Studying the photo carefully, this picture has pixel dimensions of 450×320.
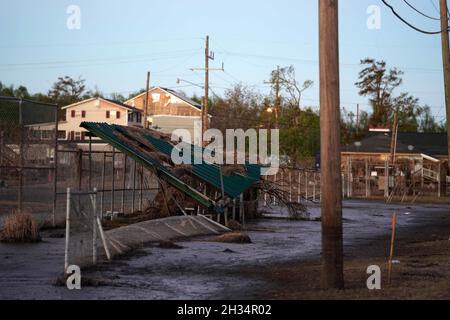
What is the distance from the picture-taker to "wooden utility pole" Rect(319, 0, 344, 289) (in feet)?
34.2

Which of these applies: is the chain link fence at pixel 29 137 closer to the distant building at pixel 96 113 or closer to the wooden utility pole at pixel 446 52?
the wooden utility pole at pixel 446 52

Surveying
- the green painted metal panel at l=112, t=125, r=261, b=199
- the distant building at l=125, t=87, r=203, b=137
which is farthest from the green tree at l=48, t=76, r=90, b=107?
the green painted metal panel at l=112, t=125, r=261, b=199

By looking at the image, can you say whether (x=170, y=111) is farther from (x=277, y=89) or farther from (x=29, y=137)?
(x=29, y=137)

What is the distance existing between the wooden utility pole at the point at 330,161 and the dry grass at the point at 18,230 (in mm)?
9066

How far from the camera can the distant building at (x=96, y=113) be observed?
289 ft

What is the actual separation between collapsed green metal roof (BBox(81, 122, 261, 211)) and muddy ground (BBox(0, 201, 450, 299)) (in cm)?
263

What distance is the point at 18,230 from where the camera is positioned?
17.3 meters

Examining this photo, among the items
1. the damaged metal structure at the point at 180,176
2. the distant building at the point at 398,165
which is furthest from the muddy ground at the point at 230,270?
the distant building at the point at 398,165

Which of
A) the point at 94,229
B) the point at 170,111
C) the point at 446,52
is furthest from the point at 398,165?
the point at 94,229

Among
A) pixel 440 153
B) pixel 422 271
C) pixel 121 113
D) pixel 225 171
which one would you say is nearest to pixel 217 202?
pixel 225 171

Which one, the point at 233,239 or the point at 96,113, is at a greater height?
the point at 96,113

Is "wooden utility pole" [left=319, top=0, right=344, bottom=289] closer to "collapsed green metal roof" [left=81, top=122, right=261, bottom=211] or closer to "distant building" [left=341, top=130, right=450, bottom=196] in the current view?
"collapsed green metal roof" [left=81, top=122, right=261, bottom=211]

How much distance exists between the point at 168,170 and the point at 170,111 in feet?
237

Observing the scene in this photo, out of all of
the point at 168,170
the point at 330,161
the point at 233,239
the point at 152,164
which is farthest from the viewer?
the point at 168,170
